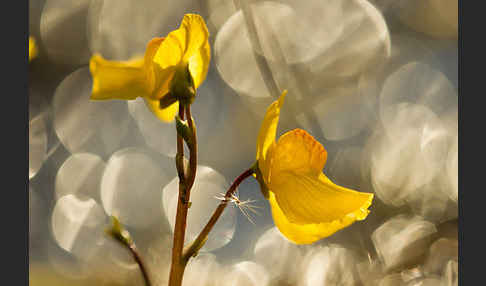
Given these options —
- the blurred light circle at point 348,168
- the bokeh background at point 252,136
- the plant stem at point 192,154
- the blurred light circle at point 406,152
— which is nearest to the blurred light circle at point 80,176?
the bokeh background at point 252,136

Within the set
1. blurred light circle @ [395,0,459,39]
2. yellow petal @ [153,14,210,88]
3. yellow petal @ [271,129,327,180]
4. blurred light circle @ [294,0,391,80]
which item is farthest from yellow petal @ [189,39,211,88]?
blurred light circle @ [395,0,459,39]

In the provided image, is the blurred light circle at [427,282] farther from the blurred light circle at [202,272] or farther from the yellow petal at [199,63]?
the yellow petal at [199,63]

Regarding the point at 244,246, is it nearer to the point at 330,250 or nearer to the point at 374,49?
the point at 330,250

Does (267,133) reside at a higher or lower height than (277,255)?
higher

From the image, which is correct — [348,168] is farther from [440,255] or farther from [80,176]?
[80,176]

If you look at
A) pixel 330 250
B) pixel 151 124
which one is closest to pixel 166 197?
pixel 151 124

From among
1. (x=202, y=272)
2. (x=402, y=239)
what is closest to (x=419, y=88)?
(x=402, y=239)
